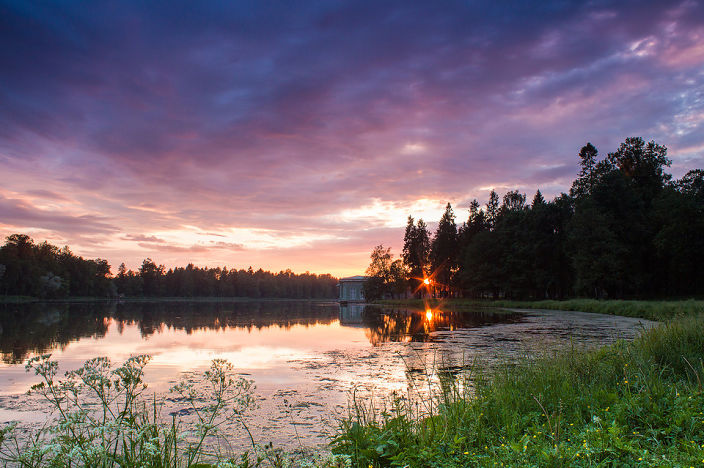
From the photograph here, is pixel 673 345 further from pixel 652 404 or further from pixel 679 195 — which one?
pixel 679 195

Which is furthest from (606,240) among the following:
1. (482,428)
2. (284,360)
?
(482,428)

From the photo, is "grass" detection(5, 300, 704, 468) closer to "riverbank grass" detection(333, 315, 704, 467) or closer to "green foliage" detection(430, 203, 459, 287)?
"riverbank grass" detection(333, 315, 704, 467)

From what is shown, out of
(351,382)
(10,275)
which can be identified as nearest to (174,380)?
(351,382)

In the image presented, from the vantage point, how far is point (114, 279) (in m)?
133

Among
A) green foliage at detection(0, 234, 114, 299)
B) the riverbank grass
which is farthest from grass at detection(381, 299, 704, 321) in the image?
green foliage at detection(0, 234, 114, 299)

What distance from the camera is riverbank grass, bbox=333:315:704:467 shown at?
419 centimetres

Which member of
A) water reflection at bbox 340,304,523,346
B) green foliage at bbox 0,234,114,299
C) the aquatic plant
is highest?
green foliage at bbox 0,234,114,299

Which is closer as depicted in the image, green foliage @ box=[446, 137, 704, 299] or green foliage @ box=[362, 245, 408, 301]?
green foliage @ box=[446, 137, 704, 299]

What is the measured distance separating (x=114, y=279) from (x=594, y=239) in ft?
426

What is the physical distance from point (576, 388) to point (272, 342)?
14.2 meters

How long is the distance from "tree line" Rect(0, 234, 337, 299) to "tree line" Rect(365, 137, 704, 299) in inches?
3050

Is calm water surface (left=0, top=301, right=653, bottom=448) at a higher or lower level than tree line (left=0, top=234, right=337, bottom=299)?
lower

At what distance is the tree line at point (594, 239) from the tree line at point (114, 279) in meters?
77.5

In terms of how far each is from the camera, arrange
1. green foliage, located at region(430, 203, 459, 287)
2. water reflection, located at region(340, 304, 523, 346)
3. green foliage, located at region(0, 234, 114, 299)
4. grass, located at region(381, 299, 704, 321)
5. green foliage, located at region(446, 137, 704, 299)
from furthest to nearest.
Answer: green foliage, located at region(0, 234, 114, 299), green foliage, located at region(430, 203, 459, 287), green foliage, located at region(446, 137, 704, 299), grass, located at region(381, 299, 704, 321), water reflection, located at region(340, 304, 523, 346)
